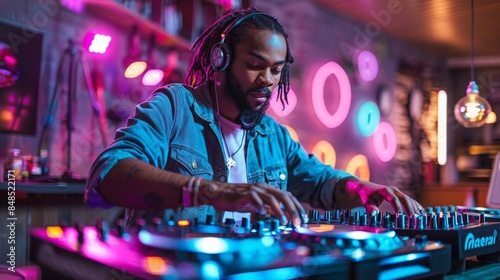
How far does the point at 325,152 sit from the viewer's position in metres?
4.43

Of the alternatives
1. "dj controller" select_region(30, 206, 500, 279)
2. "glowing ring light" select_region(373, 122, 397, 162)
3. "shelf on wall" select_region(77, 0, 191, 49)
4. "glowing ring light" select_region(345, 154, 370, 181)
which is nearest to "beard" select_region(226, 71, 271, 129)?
"dj controller" select_region(30, 206, 500, 279)

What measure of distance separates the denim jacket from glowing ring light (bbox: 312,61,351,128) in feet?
9.22

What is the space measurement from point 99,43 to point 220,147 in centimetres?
173

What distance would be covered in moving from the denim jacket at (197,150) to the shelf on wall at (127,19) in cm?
152

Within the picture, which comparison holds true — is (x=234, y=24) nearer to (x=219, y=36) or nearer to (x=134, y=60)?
(x=219, y=36)

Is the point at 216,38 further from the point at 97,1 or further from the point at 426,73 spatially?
the point at 426,73

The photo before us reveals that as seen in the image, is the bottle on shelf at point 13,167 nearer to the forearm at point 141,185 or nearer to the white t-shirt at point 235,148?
the white t-shirt at point 235,148

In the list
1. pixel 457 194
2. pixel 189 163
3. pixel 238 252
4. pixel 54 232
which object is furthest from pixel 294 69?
pixel 238 252

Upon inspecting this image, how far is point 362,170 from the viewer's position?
489cm

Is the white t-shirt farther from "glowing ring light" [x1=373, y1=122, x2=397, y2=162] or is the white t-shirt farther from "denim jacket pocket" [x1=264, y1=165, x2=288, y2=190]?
"glowing ring light" [x1=373, y1=122, x2=397, y2=162]

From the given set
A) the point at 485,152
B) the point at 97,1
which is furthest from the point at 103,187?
the point at 485,152

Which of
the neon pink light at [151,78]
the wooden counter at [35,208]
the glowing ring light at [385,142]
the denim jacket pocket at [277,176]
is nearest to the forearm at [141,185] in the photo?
the denim jacket pocket at [277,176]

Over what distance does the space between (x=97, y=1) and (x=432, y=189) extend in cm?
403

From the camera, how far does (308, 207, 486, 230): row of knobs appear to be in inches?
35.1
